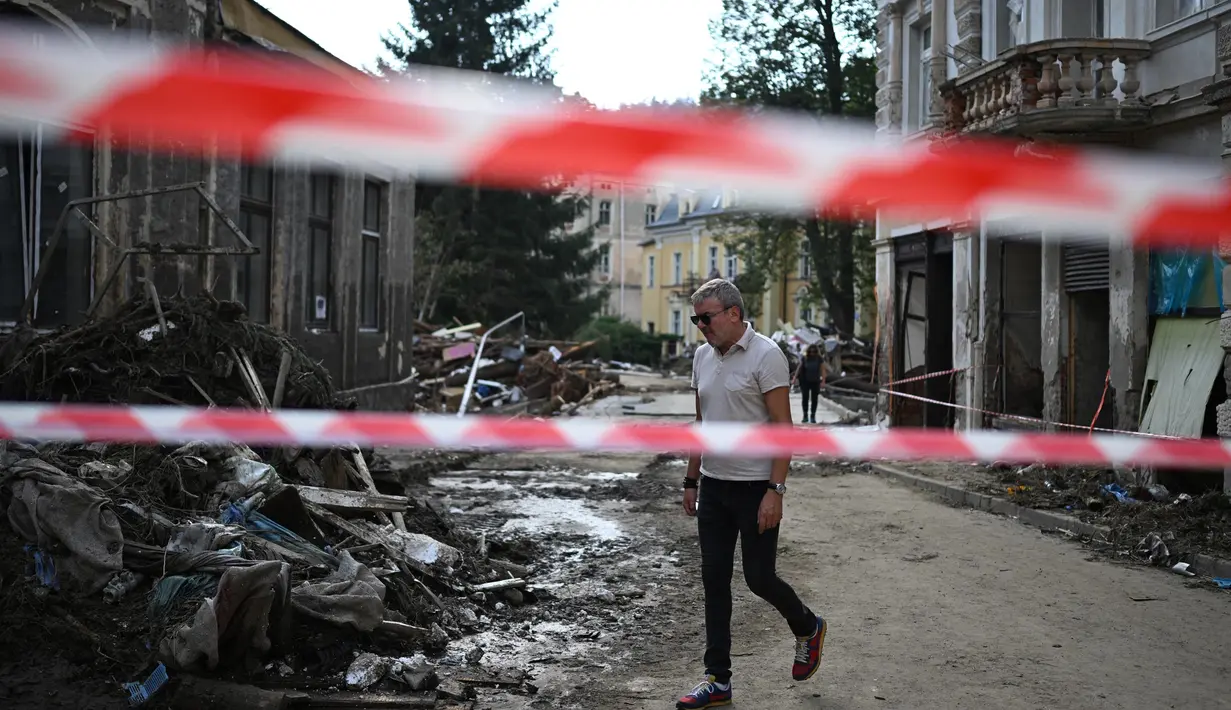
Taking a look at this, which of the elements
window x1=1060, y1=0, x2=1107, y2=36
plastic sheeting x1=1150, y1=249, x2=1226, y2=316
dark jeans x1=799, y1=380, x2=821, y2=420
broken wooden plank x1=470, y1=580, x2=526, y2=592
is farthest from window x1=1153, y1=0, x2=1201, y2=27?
dark jeans x1=799, y1=380, x2=821, y2=420

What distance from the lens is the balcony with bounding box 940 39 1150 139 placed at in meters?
12.4

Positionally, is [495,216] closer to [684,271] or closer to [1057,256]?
[684,271]

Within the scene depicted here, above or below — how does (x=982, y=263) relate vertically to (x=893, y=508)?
above

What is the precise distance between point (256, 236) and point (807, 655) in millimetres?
9853

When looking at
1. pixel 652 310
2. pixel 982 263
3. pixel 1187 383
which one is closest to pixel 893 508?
pixel 1187 383

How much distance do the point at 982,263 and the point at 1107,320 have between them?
103 inches

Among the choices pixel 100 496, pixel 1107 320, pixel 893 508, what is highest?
pixel 1107 320

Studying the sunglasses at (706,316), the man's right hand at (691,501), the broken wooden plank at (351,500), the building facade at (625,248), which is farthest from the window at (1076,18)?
the building facade at (625,248)

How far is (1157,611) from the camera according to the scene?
276 inches

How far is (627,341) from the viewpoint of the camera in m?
55.7

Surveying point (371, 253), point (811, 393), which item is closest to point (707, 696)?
point (371, 253)

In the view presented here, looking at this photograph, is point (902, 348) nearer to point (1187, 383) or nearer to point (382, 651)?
point (1187, 383)

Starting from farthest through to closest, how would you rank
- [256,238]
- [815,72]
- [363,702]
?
[815,72] < [256,238] < [363,702]

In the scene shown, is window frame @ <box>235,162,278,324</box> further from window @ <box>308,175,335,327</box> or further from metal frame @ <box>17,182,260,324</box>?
metal frame @ <box>17,182,260,324</box>
